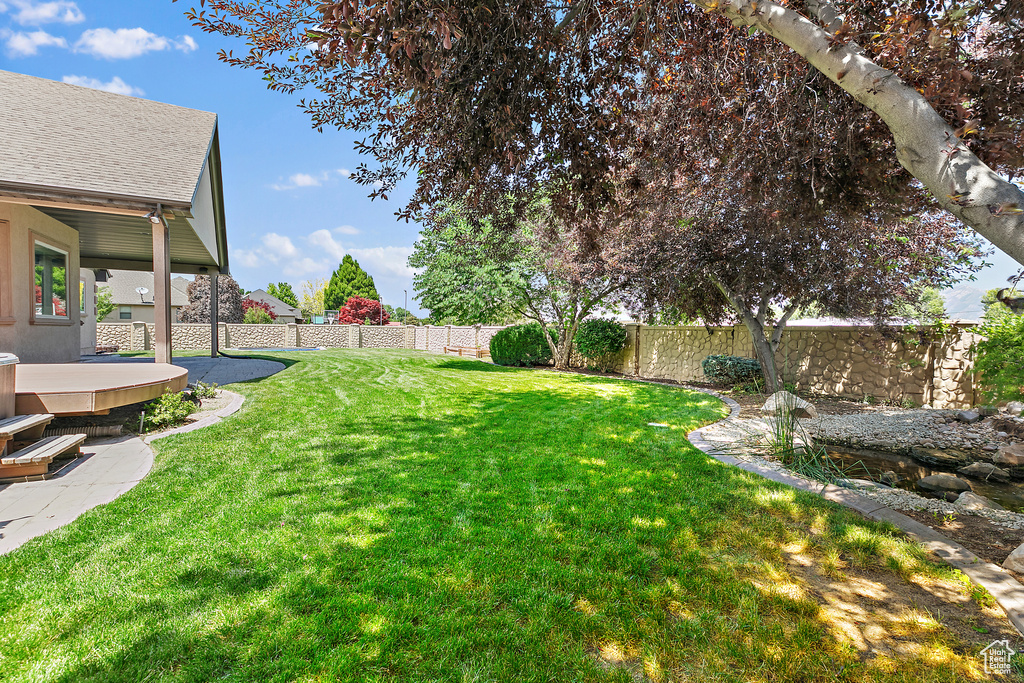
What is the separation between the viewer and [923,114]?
7.70 feet

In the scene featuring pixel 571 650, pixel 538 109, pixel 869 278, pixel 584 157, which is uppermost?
pixel 538 109

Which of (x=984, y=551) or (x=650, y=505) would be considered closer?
(x=984, y=551)

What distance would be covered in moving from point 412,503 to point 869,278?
336 inches

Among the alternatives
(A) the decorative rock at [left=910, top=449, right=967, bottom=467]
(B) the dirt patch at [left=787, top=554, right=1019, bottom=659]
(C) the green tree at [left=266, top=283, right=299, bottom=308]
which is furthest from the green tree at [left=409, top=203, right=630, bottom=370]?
(C) the green tree at [left=266, top=283, right=299, bottom=308]

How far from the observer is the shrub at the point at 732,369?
397 inches

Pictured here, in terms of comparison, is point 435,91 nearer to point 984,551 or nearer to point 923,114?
point 923,114

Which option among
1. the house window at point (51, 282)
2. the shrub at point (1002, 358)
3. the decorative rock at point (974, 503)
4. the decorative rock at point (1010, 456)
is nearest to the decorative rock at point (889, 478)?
the decorative rock at point (974, 503)

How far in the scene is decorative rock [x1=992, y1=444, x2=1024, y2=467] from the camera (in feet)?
15.6

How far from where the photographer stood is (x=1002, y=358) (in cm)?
638

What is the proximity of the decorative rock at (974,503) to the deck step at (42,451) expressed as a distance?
727cm

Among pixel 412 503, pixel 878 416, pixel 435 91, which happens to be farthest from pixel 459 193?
pixel 878 416

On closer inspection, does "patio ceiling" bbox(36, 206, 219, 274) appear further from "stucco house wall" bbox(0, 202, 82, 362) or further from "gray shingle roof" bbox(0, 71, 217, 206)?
"gray shingle roof" bbox(0, 71, 217, 206)

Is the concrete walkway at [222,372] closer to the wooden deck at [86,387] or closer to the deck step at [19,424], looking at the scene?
the wooden deck at [86,387]

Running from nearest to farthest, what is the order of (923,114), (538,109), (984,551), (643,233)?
(923,114)
(984,551)
(538,109)
(643,233)
